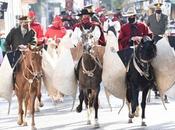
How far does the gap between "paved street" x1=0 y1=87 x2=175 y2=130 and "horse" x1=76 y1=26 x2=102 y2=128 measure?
0.54 metres

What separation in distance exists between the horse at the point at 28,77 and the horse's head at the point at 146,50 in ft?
6.41

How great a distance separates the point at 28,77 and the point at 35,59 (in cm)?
56

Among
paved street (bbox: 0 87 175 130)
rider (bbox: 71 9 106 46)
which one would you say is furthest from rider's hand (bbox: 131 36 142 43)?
paved street (bbox: 0 87 175 130)

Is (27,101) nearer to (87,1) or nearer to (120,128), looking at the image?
(120,128)

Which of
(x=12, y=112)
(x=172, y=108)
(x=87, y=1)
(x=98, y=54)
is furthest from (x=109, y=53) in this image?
(x=87, y=1)

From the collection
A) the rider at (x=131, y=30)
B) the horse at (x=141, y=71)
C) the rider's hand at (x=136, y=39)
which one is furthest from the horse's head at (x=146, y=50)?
the rider at (x=131, y=30)

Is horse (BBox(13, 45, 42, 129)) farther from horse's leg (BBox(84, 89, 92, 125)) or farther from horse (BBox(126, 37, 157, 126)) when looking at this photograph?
horse (BBox(126, 37, 157, 126))

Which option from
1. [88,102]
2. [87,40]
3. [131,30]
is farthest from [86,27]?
[88,102]

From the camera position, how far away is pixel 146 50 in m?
12.2

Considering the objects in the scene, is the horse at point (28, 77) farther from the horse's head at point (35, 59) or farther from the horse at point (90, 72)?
the horse at point (90, 72)

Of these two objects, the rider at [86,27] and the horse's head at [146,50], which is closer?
the horse's head at [146,50]

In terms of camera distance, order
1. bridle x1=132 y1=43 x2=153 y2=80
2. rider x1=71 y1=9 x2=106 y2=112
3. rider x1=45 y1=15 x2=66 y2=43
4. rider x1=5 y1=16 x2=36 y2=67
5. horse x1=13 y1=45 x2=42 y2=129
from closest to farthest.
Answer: bridle x1=132 y1=43 x2=153 y2=80, horse x1=13 y1=45 x2=42 y2=129, rider x1=71 y1=9 x2=106 y2=112, rider x1=5 y1=16 x2=36 y2=67, rider x1=45 y1=15 x2=66 y2=43

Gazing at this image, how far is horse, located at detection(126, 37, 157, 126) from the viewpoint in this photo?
12.2 metres

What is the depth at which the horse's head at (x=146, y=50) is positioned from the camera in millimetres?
12133
